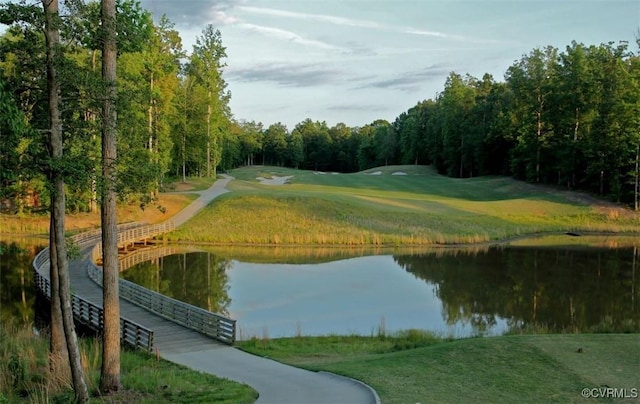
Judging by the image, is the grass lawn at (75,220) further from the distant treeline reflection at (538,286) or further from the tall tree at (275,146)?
the tall tree at (275,146)

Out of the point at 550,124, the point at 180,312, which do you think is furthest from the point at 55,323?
the point at 550,124

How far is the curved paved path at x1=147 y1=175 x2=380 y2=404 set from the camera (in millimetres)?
A: 10117

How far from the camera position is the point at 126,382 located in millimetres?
11195

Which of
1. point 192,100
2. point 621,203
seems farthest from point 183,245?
point 621,203

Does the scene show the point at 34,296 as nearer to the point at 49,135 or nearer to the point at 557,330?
the point at 49,135

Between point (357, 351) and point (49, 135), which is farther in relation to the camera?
point (357, 351)

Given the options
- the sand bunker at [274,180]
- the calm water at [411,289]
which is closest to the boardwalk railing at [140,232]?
the calm water at [411,289]

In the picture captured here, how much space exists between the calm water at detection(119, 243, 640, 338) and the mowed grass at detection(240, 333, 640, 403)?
4.59 metres

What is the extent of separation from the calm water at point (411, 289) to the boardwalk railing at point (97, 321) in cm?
336

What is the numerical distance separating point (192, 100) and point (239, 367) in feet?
156

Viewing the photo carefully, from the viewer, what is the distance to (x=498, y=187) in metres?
65.9

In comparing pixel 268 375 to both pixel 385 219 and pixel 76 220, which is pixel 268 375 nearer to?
pixel 385 219

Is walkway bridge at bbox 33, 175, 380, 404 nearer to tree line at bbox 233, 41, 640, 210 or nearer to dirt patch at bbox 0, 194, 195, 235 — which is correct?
dirt patch at bbox 0, 194, 195, 235

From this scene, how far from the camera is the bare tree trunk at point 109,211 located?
34.0 feet
